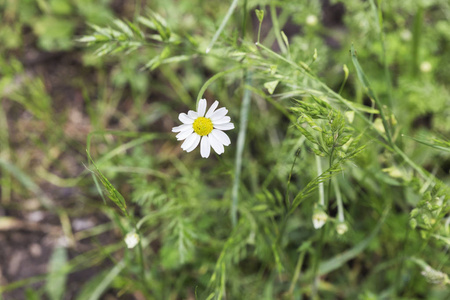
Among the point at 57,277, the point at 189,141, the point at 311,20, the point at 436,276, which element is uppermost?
the point at 311,20

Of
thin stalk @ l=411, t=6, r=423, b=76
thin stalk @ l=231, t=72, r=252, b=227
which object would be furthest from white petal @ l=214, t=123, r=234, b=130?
thin stalk @ l=411, t=6, r=423, b=76

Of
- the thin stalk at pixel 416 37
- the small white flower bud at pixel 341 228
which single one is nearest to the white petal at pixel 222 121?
the small white flower bud at pixel 341 228

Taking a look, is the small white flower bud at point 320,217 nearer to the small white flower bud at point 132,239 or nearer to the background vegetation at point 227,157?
the background vegetation at point 227,157

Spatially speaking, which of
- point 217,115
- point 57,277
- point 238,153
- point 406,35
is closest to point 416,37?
point 406,35

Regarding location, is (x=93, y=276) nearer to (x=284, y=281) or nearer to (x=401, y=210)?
(x=284, y=281)

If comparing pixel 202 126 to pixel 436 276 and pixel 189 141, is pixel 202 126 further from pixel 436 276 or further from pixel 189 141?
pixel 436 276

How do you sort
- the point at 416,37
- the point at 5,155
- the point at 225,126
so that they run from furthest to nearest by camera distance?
the point at 5,155
the point at 416,37
the point at 225,126

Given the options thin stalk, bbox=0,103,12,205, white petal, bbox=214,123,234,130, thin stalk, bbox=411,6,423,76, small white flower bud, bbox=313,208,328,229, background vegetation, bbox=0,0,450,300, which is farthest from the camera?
thin stalk, bbox=0,103,12,205

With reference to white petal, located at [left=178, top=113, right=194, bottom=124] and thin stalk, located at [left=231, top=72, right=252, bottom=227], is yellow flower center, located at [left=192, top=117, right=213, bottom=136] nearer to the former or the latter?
white petal, located at [left=178, top=113, right=194, bottom=124]
